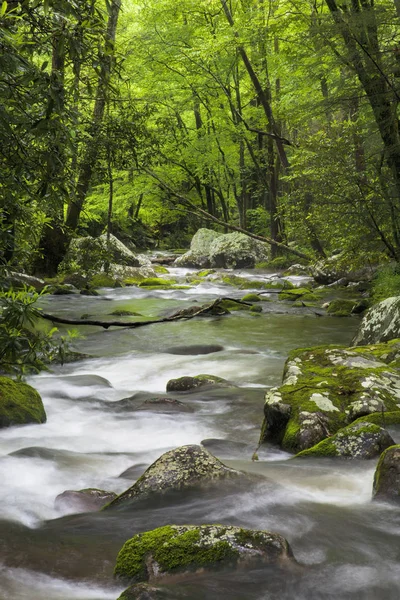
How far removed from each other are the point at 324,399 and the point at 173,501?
1.94m

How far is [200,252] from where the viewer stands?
92.8 feet

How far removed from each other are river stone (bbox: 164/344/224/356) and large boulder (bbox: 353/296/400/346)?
8.12 ft

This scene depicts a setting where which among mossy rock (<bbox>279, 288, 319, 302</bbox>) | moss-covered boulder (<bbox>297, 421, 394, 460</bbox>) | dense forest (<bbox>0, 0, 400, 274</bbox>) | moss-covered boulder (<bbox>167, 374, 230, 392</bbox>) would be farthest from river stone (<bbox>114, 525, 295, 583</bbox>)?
mossy rock (<bbox>279, 288, 319, 302</bbox>)

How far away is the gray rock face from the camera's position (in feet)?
88.1

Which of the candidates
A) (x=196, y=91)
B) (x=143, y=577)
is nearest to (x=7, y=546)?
(x=143, y=577)

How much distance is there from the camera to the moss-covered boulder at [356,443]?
13.6ft

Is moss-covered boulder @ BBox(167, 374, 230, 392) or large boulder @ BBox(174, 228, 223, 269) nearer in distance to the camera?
moss-covered boulder @ BBox(167, 374, 230, 392)

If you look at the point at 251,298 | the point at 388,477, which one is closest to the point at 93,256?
the point at 251,298

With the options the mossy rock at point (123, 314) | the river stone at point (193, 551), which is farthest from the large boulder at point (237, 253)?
the river stone at point (193, 551)

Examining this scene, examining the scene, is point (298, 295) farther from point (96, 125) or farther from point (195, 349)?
point (96, 125)

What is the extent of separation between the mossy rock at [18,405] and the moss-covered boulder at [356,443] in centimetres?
286

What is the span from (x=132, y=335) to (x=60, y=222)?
2.97 meters

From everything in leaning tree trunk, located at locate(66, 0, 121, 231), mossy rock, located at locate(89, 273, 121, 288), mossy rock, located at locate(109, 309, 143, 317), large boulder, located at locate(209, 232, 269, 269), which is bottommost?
mossy rock, located at locate(109, 309, 143, 317)

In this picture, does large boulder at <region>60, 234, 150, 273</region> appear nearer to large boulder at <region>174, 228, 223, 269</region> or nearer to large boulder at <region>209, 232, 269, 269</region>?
large boulder at <region>174, 228, 223, 269</region>
